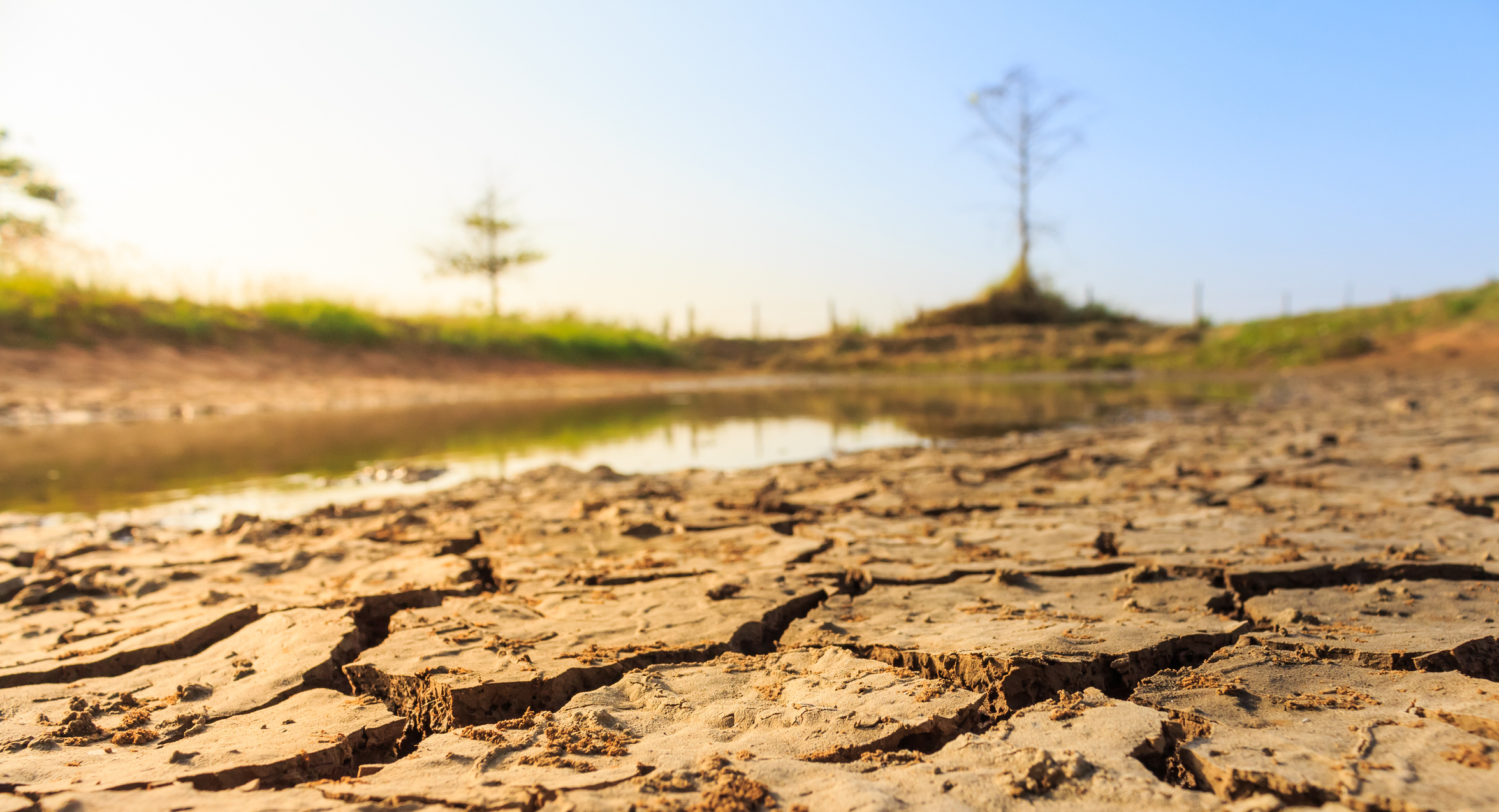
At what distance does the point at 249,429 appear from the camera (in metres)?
7.73

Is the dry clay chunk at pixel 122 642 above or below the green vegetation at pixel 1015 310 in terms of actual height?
below

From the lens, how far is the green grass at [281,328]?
12211mm

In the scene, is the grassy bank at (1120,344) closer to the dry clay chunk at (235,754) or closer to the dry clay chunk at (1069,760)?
the dry clay chunk at (1069,760)

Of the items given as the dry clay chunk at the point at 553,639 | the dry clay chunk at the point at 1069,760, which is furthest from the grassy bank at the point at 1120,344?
the dry clay chunk at the point at 1069,760

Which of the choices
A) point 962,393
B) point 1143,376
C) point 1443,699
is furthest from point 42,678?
point 1143,376

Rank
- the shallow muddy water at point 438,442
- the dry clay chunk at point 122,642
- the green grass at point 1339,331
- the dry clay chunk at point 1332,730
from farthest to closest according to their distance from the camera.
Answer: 1. the green grass at point 1339,331
2. the shallow muddy water at point 438,442
3. the dry clay chunk at point 122,642
4. the dry clay chunk at point 1332,730

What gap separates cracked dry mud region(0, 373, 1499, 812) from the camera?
126 cm

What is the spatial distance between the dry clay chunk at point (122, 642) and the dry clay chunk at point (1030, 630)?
59.4 inches

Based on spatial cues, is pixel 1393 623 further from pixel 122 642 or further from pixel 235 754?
pixel 122 642

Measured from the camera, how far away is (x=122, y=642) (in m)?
2.07

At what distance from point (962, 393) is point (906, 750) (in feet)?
36.5

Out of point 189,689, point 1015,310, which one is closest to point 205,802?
point 189,689

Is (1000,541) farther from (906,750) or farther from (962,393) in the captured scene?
(962,393)

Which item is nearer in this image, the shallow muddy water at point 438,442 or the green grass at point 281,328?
the shallow muddy water at point 438,442
